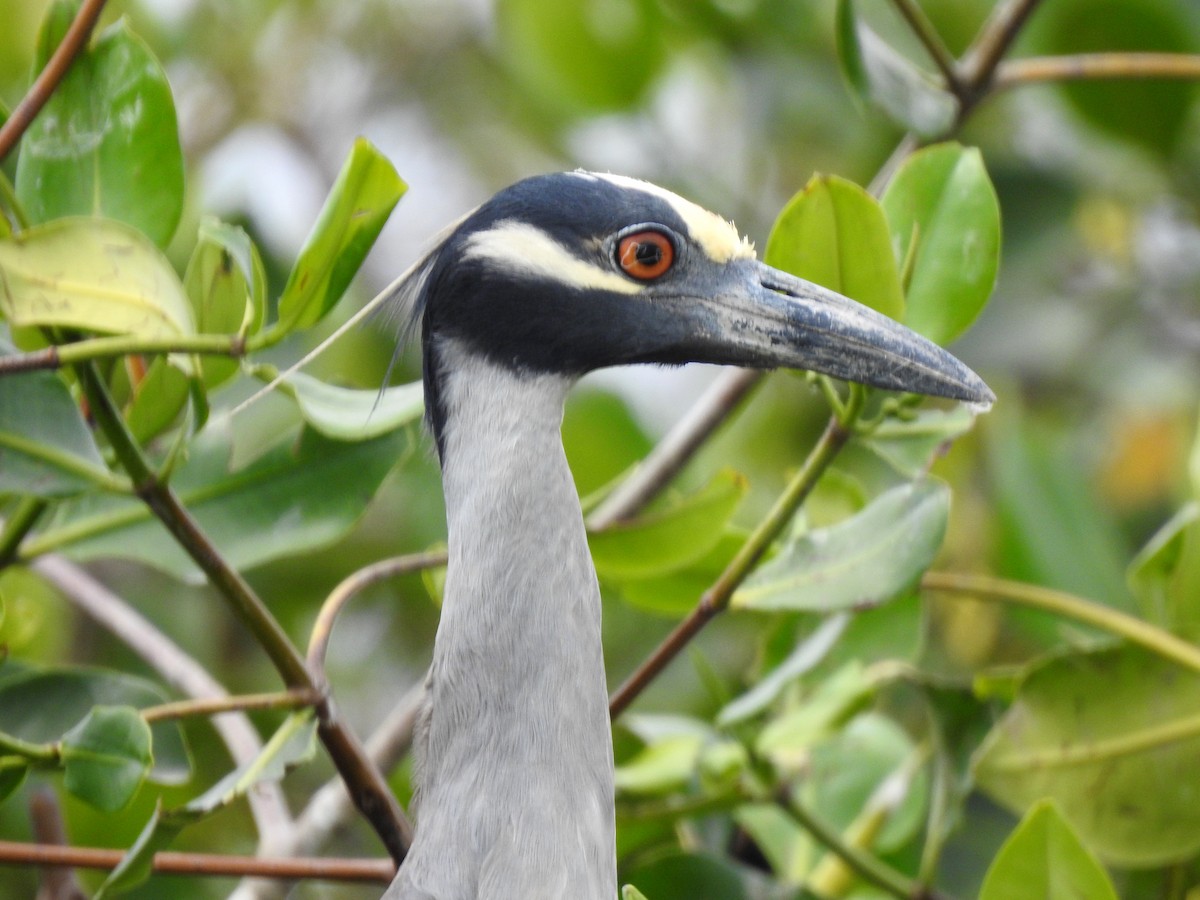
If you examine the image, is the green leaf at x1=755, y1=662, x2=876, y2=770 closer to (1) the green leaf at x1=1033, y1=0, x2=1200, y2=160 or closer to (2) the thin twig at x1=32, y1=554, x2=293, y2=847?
(2) the thin twig at x1=32, y1=554, x2=293, y2=847

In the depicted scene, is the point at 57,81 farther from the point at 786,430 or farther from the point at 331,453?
the point at 786,430

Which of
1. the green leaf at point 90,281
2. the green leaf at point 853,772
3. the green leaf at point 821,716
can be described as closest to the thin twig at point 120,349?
the green leaf at point 90,281

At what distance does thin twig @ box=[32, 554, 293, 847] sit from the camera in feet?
6.42

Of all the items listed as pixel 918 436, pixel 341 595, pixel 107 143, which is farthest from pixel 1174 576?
pixel 107 143

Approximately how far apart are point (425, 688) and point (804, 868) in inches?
35.4

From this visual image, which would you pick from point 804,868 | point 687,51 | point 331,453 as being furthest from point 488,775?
point 687,51

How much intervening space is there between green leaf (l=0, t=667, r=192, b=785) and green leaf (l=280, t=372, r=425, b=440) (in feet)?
1.32

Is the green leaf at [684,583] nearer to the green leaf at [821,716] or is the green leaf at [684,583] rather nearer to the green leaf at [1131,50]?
the green leaf at [821,716]

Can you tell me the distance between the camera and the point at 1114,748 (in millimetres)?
1844

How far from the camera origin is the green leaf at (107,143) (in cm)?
152

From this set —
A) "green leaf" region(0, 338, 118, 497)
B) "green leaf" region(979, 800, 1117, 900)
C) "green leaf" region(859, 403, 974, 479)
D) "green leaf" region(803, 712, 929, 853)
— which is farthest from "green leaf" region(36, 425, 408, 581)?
"green leaf" region(803, 712, 929, 853)

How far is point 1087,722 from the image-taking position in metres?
1.84

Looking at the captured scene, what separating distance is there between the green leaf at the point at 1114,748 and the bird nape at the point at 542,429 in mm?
494

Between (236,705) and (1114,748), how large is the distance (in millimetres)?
1124
